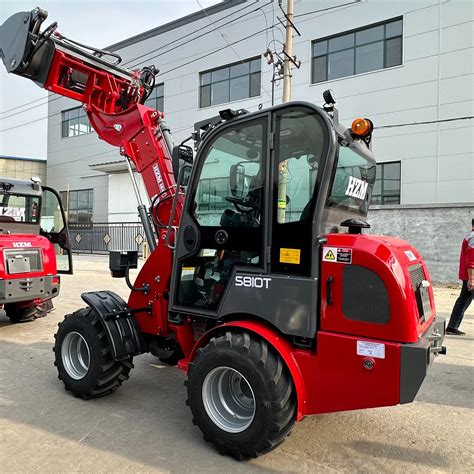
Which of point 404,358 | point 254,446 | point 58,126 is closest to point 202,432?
point 254,446

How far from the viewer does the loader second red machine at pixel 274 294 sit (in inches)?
111

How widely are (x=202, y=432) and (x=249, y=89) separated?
18786 millimetres

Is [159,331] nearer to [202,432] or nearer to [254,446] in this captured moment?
[202,432]

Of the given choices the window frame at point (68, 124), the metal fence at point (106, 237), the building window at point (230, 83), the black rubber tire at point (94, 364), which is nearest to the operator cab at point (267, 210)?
the black rubber tire at point (94, 364)

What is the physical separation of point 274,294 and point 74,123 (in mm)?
29300

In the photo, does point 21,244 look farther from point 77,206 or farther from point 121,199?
point 77,206

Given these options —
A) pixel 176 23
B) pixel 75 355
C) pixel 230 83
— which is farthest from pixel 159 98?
pixel 75 355

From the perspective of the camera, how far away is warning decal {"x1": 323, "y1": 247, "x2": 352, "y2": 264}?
287cm

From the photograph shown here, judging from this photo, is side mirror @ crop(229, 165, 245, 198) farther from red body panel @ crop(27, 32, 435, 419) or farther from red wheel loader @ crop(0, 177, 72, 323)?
red wheel loader @ crop(0, 177, 72, 323)

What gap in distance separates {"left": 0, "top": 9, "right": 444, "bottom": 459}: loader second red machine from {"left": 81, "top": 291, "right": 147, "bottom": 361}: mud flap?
0.01m

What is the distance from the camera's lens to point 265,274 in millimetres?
3164

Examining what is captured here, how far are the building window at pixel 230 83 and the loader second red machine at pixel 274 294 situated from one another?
1721 cm

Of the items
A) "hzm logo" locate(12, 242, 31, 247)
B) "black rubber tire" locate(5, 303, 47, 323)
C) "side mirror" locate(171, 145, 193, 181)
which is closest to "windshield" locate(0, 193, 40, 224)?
"hzm logo" locate(12, 242, 31, 247)

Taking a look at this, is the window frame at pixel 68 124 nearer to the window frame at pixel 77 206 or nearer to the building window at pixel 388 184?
the window frame at pixel 77 206
